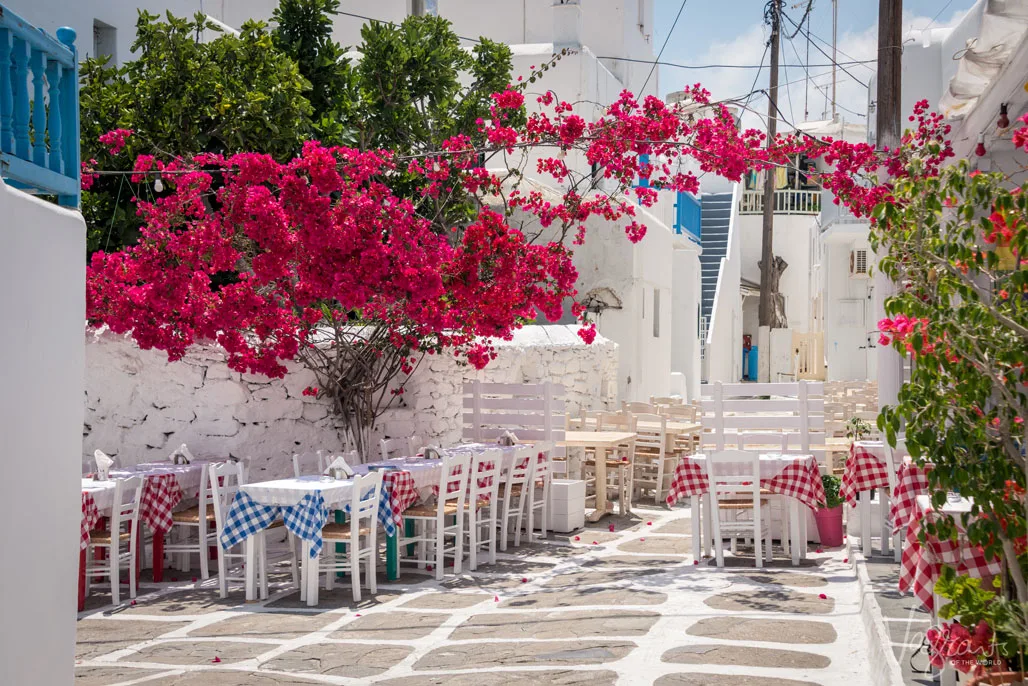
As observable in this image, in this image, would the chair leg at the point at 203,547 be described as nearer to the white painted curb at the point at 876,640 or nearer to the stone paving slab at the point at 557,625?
the stone paving slab at the point at 557,625

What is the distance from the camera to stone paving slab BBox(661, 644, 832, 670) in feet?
20.5

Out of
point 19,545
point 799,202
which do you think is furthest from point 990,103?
point 799,202

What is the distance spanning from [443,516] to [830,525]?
3812 millimetres

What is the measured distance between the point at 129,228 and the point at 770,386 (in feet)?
24.7

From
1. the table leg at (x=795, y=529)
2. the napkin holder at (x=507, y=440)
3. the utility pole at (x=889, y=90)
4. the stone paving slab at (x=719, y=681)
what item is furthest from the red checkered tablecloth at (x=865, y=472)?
the stone paving slab at (x=719, y=681)

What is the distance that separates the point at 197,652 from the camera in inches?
270

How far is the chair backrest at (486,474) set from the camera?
9.59 m

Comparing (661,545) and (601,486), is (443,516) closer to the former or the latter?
(661,545)

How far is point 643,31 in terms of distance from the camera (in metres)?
24.7

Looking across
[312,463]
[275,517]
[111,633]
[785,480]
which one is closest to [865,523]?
[785,480]

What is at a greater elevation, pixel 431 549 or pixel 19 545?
pixel 19 545

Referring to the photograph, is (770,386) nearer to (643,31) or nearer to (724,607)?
(724,607)

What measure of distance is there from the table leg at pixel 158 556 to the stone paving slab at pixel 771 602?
15.6 ft

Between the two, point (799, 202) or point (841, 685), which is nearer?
point (841, 685)
